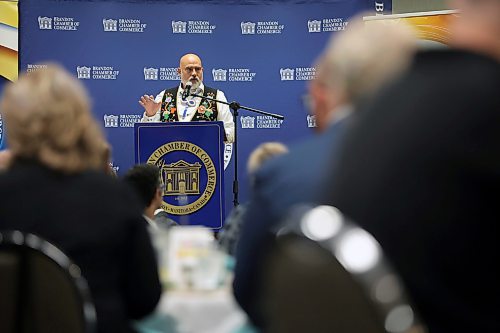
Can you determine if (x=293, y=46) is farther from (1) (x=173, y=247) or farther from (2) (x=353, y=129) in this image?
(2) (x=353, y=129)

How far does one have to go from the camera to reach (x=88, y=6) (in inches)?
306

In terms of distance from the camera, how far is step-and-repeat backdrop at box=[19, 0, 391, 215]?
25.3ft

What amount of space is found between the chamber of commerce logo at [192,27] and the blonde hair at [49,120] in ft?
21.1

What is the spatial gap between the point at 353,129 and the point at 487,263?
0.76 ft

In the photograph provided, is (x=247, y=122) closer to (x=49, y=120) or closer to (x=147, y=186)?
(x=147, y=186)

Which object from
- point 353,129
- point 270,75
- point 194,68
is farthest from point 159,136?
point 353,129

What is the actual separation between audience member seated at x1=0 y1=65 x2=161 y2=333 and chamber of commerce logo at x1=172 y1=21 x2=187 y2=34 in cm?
637

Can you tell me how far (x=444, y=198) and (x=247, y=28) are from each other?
7.32 m

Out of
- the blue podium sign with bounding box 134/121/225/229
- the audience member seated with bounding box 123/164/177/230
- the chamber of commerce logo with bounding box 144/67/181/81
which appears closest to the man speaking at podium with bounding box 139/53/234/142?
the blue podium sign with bounding box 134/121/225/229

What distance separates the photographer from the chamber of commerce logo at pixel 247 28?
26.0 feet

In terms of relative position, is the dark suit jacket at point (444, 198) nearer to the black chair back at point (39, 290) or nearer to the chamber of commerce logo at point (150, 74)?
the black chair back at point (39, 290)

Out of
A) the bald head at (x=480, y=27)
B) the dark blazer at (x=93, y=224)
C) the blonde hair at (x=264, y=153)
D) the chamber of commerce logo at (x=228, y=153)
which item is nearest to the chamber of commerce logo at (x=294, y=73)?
the chamber of commerce logo at (x=228, y=153)

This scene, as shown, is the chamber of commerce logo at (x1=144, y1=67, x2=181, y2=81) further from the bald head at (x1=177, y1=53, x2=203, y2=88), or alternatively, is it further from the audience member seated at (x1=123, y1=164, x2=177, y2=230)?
the audience member seated at (x1=123, y1=164, x2=177, y2=230)

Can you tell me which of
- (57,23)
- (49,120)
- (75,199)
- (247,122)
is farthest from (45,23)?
(75,199)
